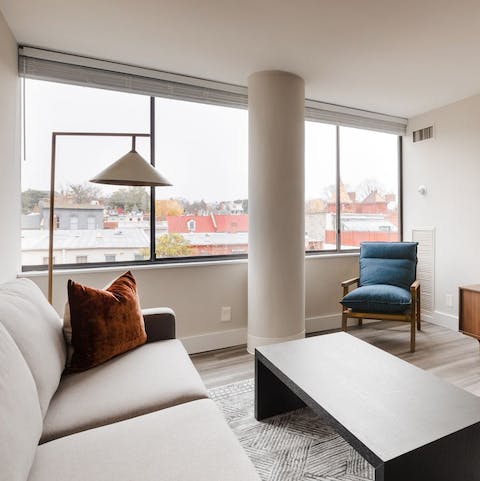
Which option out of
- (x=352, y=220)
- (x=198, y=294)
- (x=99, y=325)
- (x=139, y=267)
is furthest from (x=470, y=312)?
(x=99, y=325)

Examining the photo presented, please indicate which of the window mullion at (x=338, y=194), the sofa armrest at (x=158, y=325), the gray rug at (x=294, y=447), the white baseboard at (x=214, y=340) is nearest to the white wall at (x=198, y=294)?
the white baseboard at (x=214, y=340)

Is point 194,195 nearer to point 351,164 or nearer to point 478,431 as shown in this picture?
point 351,164

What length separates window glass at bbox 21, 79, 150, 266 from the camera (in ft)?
8.12

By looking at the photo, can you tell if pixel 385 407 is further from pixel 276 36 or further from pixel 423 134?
pixel 423 134

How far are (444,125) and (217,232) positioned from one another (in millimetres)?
2737

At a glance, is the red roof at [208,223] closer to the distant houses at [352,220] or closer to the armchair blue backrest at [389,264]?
the distant houses at [352,220]

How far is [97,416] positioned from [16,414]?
0.36 m

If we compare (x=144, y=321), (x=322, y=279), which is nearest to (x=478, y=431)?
(x=144, y=321)

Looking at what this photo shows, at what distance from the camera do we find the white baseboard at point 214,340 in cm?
285

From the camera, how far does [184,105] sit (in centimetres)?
296

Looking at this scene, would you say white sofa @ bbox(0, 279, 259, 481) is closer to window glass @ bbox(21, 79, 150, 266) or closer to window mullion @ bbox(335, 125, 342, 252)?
window glass @ bbox(21, 79, 150, 266)

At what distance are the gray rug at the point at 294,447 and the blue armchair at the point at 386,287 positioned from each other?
1.30 meters

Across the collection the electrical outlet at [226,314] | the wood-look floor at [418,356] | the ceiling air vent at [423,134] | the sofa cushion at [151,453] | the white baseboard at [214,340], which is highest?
the ceiling air vent at [423,134]

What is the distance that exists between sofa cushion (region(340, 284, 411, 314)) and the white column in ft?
1.83
